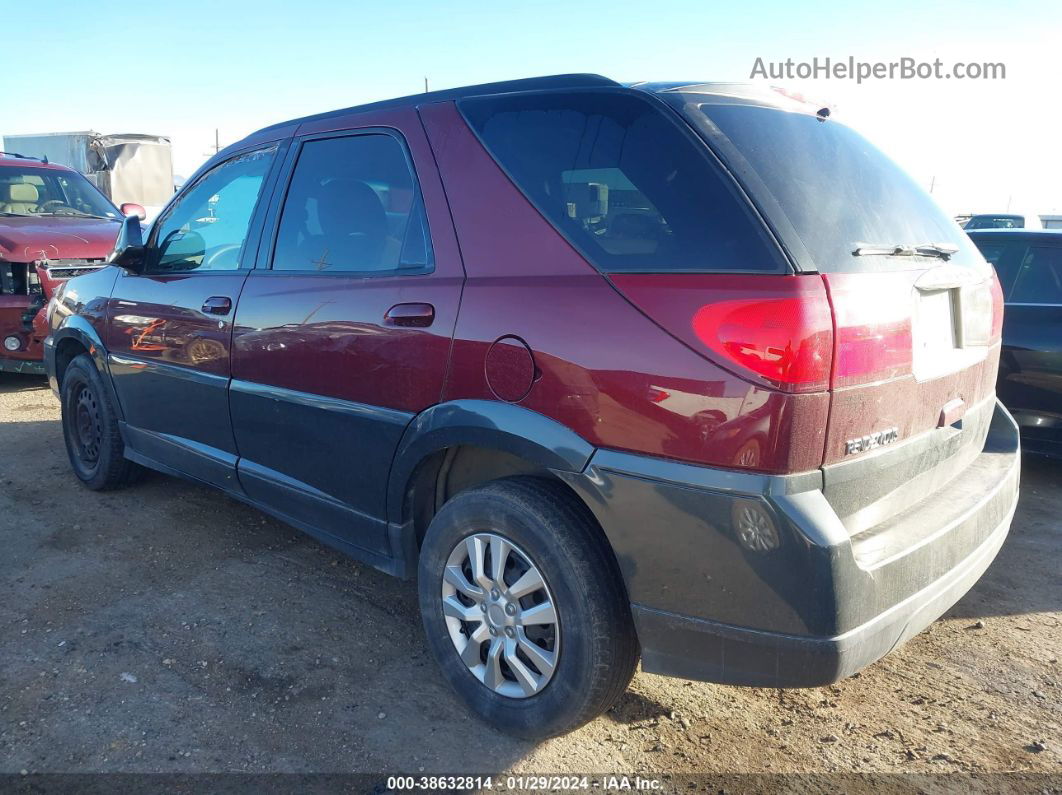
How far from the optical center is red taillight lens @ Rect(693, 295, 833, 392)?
1936 mm

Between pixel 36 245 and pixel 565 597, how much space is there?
664cm

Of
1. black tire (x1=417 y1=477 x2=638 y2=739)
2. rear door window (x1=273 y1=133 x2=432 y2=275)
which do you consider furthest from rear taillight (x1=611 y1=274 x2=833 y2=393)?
rear door window (x1=273 y1=133 x2=432 y2=275)

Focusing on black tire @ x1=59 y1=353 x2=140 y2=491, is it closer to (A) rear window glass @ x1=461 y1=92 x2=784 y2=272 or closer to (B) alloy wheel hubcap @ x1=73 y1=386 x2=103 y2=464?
(B) alloy wheel hubcap @ x1=73 y1=386 x2=103 y2=464

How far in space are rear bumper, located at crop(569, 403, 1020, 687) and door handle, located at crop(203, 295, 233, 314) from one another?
1920 mm

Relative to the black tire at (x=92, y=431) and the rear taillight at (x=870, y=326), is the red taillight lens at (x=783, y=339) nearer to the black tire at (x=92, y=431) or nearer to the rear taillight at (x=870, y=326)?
the rear taillight at (x=870, y=326)

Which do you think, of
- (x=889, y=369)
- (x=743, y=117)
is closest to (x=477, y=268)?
(x=743, y=117)

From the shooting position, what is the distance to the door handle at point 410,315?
263 centimetres

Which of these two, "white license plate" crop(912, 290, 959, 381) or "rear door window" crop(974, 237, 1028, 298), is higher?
"rear door window" crop(974, 237, 1028, 298)

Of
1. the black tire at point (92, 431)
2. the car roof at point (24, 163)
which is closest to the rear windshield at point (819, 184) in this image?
the black tire at point (92, 431)

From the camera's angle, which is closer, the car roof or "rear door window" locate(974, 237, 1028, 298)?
"rear door window" locate(974, 237, 1028, 298)

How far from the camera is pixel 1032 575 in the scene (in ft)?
12.4

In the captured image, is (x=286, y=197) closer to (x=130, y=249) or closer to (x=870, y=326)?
(x=130, y=249)

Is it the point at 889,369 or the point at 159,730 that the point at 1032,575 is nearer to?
the point at 889,369

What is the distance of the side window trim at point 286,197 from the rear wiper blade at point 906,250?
4.37 ft
